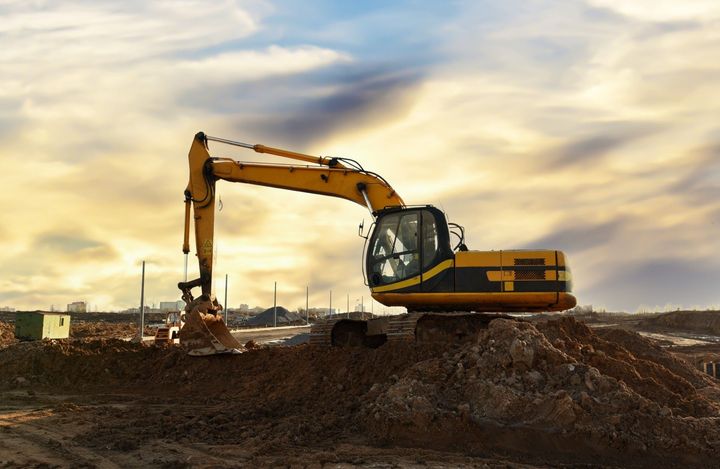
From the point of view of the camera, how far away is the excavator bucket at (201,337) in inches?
628

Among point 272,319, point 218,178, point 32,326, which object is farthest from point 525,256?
point 272,319

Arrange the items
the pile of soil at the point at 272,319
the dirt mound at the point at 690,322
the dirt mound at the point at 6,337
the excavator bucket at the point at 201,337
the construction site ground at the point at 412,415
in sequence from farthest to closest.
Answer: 1. the pile of soil at the point at 272,319
2. the dirt mound at the point at 690,322
3. the dirt mound at the point at 6,337
4. the excavator bucket at the point at 201,337
5. the construction site ground at the point at 412,415

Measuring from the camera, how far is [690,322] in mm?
49438

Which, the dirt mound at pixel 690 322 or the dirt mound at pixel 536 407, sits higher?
the dirt mound at pixel 690 322

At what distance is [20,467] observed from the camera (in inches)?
343

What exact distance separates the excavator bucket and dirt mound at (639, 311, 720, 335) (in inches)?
1605

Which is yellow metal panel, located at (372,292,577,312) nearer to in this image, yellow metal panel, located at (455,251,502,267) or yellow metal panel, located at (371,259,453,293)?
yellow metal panel, located at (371,259,453,293)

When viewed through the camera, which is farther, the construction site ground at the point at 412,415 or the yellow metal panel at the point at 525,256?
the yellow metal panel at the point at 525,256

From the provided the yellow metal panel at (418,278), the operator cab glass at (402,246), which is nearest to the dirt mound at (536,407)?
the yellow metal panel at (418,278)

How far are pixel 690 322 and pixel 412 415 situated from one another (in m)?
46.1

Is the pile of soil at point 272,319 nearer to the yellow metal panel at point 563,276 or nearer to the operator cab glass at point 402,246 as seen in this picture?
the operator cab glass at point 402,246

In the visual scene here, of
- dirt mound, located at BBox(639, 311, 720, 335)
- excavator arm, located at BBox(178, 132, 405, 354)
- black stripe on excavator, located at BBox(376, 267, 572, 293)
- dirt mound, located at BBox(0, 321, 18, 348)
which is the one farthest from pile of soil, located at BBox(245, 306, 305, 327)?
black stripe on excavator, located at BBox(376, 267, 572, 293)

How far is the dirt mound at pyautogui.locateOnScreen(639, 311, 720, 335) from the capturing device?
48.2 metres

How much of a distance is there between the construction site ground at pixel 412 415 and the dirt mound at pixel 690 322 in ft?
123
